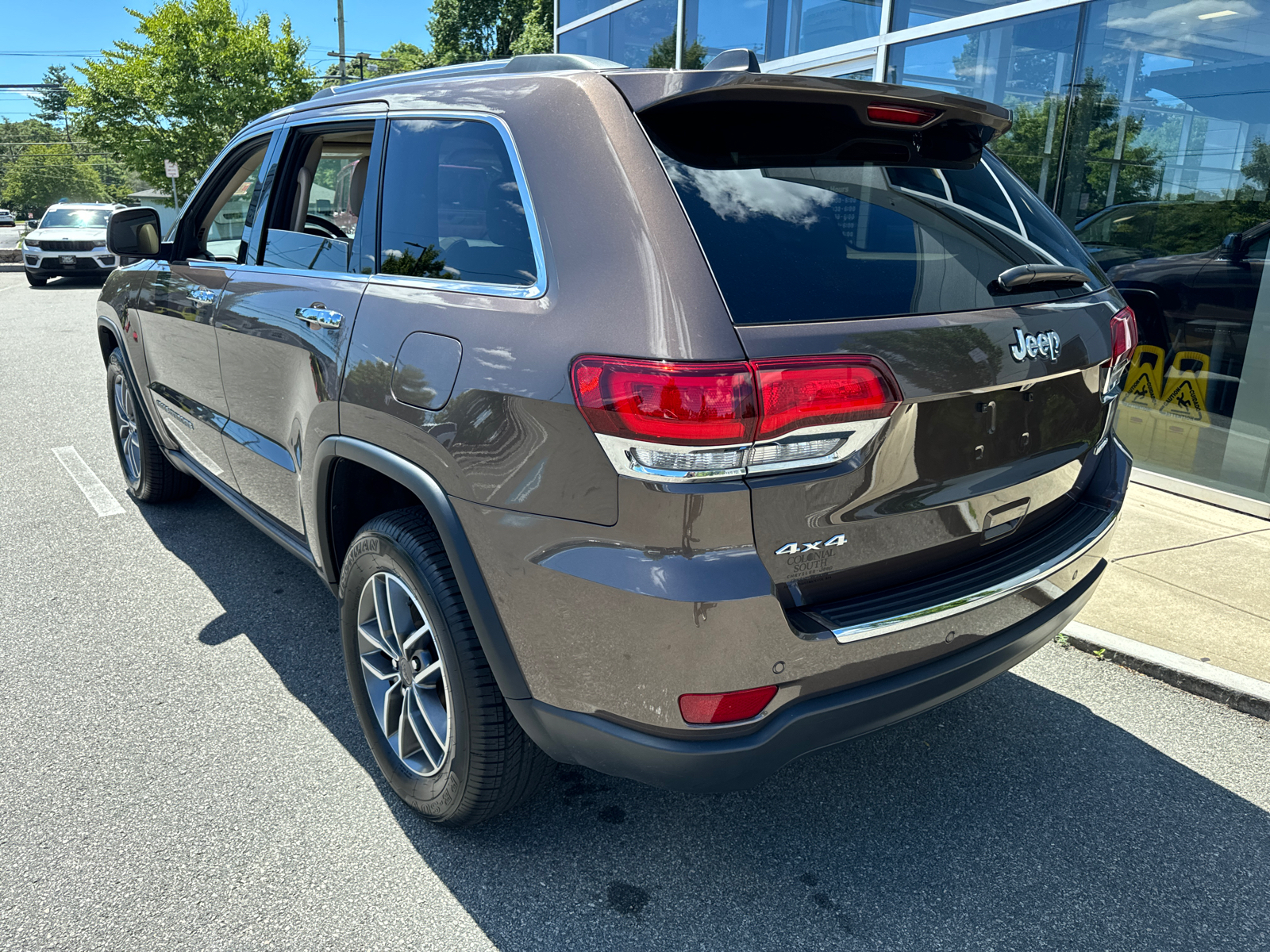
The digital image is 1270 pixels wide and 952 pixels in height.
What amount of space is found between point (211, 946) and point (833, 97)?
2328 millimetres

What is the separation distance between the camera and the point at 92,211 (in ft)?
66.8

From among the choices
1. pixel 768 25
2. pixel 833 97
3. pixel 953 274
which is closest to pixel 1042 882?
pixel 953 274

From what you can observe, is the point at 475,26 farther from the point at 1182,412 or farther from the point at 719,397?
the point at 719,397

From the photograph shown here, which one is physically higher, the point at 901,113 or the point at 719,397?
the point at 901,113

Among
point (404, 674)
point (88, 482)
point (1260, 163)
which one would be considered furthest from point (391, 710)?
point (1260, 163)

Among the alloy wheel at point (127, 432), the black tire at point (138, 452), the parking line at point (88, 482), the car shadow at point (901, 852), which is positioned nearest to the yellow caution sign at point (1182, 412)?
the car shadow at point (901, 852)

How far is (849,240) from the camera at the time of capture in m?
2.01

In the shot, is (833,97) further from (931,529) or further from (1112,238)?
(1112,238)

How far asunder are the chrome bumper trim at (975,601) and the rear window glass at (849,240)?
2.05ft

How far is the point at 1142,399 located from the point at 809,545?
195 inches

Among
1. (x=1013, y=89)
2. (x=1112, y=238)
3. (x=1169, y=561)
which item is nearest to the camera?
(x=1169, y=561)

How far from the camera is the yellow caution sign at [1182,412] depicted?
551cm

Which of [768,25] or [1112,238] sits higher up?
[768,25]

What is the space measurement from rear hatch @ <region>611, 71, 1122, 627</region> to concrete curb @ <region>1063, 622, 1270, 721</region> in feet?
4.69
